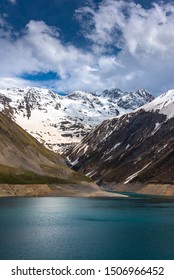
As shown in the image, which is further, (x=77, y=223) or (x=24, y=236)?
(x=77, y=223)

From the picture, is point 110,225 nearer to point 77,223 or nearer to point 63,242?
point 77,223

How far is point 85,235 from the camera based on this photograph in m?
89.2

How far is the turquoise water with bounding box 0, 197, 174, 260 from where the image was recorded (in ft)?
228

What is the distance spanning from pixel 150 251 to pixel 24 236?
26.4m

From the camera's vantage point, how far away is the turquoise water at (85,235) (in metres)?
69.6

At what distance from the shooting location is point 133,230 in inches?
3873

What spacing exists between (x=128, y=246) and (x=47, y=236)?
1817 centimetres
